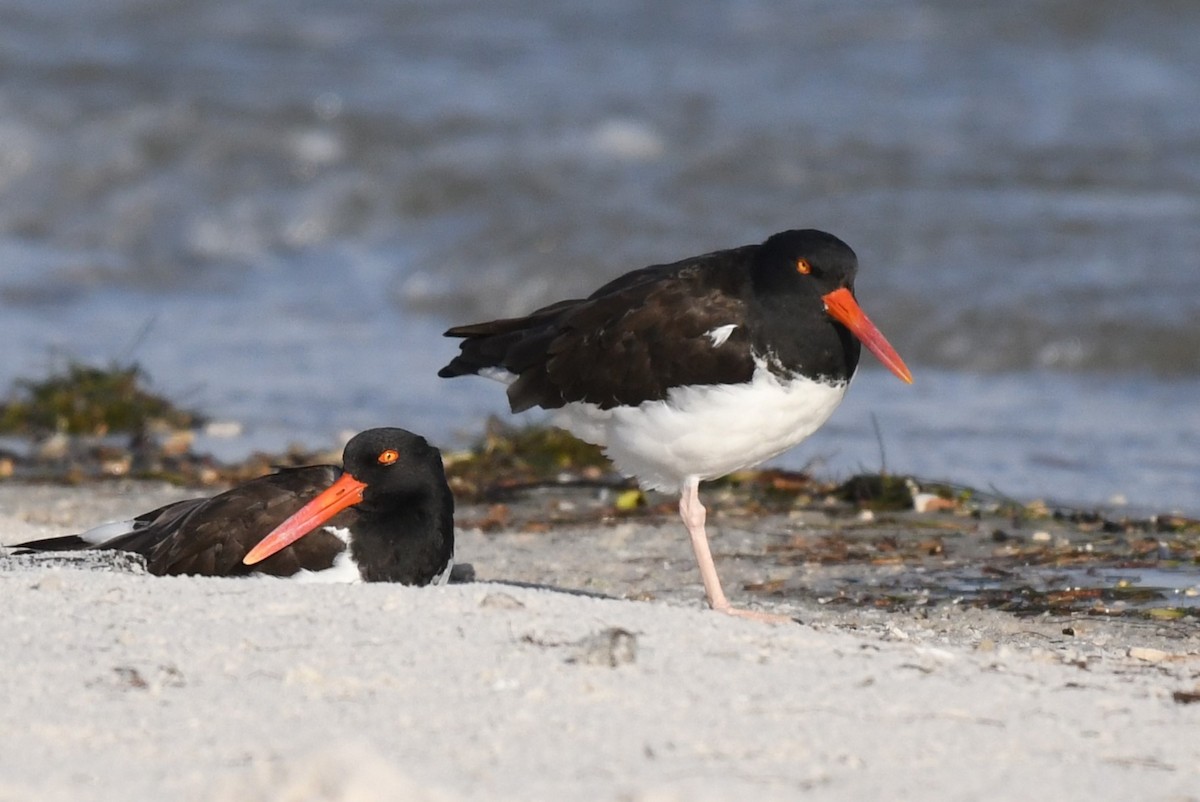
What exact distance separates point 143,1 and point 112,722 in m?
16.7

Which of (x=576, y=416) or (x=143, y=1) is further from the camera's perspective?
(x=143, y=1)

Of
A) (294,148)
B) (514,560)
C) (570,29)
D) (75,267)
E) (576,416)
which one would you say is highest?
(570,29)

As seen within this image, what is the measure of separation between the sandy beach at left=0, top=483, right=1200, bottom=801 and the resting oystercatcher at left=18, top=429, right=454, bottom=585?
21.4 inches

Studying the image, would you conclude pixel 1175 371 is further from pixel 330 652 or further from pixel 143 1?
pixel 143 1

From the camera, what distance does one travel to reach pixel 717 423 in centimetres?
471

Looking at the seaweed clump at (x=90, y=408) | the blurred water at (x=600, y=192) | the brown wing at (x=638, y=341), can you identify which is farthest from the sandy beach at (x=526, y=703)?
the blurred water at (x=600, y=192)

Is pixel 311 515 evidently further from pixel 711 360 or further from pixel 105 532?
pixel 711 360

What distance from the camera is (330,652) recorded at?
11.7 ft

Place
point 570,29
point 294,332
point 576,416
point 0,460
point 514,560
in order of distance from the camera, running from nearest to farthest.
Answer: point 576,416
point 514,560
point 0,460
point 294,332
point 570,29

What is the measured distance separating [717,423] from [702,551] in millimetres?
446

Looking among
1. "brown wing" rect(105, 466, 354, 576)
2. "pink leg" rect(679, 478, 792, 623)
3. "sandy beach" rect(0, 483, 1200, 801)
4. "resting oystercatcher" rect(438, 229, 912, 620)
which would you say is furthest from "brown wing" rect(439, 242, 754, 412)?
"sandy beach" rect(0, 483, 1200, 801)

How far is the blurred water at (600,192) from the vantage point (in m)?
8.75

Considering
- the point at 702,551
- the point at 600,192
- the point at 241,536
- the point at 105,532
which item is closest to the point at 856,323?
the point at 702,551

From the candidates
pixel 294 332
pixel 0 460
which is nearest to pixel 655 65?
pixel 294 332
